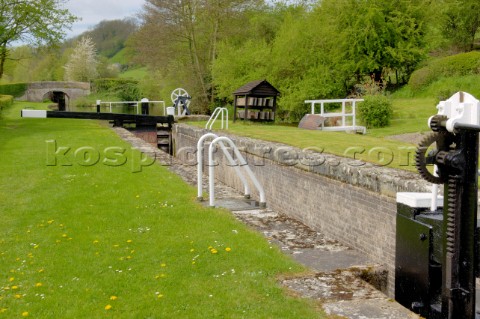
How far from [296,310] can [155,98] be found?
3749 cm

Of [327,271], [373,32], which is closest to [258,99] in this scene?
[373,32]

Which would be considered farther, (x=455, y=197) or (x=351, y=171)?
(x=351, y=171)

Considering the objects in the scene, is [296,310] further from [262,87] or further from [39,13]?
[39,13]

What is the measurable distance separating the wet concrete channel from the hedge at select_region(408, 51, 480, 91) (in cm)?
1431

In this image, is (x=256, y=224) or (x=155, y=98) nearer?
(x=256, y=224)

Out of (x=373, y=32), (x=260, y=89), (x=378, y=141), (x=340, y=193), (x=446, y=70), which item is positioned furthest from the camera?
(x=373, y=32)

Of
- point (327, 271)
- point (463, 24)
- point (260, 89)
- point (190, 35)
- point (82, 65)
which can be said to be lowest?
point (327, 271)

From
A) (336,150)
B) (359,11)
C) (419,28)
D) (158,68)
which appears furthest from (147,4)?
(336,150)

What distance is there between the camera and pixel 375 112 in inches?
554

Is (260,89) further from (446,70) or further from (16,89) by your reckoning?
(16,89)

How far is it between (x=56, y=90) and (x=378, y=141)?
55.8 m

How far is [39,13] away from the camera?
24.9 meters

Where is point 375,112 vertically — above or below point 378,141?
above

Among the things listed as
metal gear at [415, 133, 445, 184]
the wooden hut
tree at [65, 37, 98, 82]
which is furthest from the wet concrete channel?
tree at [65, 37, 98, 82]
